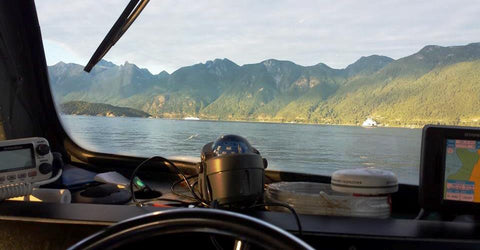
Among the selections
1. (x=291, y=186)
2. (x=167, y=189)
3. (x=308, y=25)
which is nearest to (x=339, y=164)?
(x=291, y=186)

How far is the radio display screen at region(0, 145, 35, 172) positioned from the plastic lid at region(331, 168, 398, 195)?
1.16 metres

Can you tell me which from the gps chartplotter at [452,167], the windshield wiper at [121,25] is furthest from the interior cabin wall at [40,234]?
the windshield wiper at [121,25]

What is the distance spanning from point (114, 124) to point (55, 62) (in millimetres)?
541

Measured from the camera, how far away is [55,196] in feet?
5.20

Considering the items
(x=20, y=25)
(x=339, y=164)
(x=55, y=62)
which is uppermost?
(x=20, y=25)

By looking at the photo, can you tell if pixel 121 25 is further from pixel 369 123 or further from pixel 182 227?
pixel 182 227

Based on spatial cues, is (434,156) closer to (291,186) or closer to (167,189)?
(291,186)

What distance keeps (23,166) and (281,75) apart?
1.18 m

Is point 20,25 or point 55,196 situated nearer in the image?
point 55,196

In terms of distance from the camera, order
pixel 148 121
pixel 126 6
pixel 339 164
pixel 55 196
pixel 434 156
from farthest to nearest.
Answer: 1. pixel 148 121
2. pixel 126 6
3. pixel 339 164
4. pixel 55 196
5. pixel 434 156

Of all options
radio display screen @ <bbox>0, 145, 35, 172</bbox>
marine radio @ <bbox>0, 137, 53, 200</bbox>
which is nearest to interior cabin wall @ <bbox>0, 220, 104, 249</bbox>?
marine radio @ <bbox>0, 137, 53, 200</bbox>

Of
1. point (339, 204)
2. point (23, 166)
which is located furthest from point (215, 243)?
point (23, 166)

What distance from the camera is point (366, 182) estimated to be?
4.50 ft

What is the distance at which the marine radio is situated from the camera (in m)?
1.58
